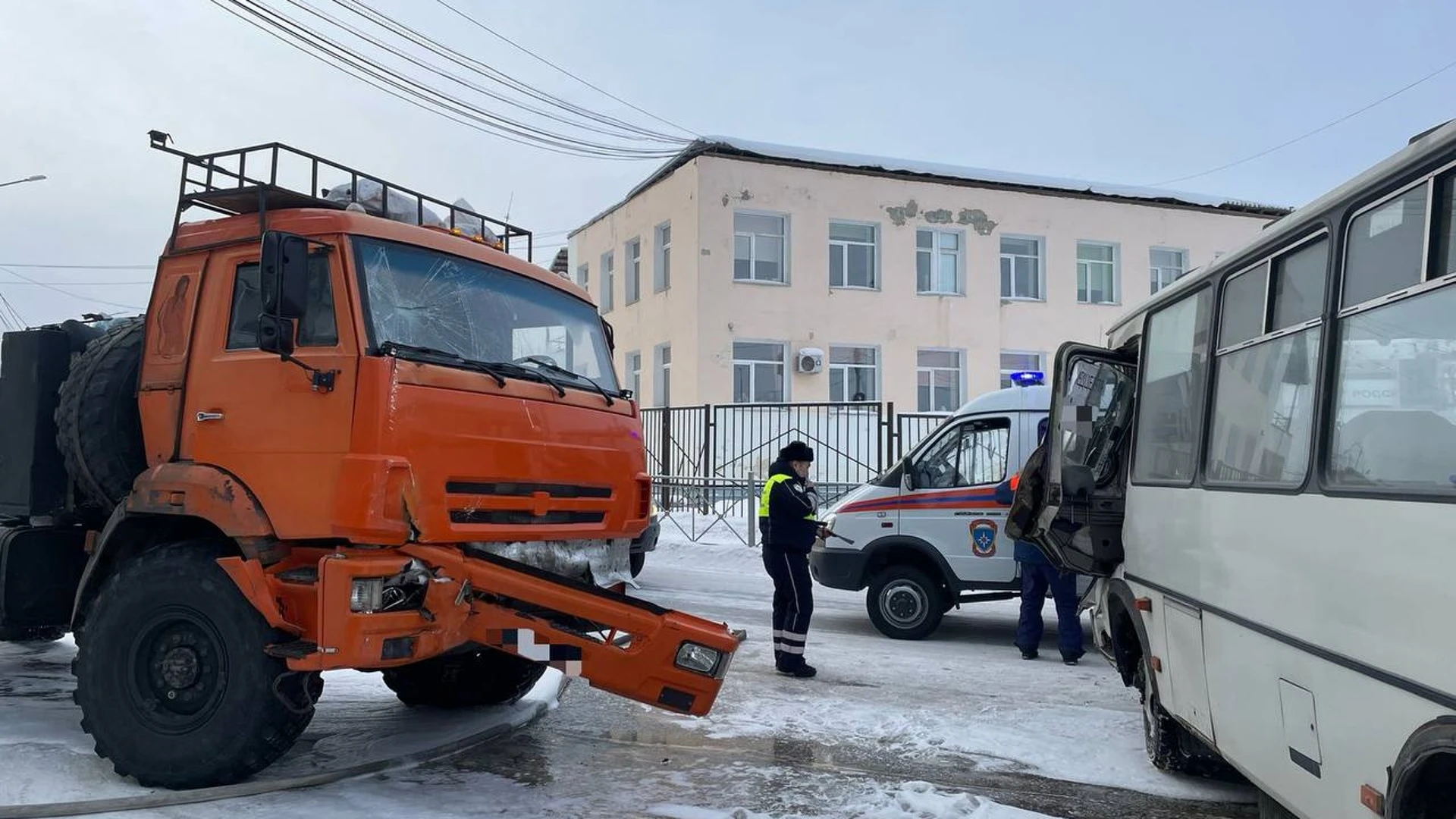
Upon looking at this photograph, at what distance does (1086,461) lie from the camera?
6.14 metres

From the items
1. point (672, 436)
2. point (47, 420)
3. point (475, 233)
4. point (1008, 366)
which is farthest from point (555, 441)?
point (1008, 366)

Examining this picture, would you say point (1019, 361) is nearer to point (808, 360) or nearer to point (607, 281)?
point (808, 360)

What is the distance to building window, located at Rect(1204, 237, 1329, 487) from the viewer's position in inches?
136

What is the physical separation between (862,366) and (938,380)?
6.17 ft

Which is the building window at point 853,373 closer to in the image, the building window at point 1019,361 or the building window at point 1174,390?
the building window at point 1019,361

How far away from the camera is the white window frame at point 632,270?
24.1 meters

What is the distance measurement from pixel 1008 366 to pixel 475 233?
18.9m

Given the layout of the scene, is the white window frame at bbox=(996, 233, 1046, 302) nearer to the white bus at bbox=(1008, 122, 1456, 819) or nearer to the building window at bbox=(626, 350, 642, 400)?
the building window at bbox=(626, 350, 642, 400)

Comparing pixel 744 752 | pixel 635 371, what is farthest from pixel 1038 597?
pixel 635 371

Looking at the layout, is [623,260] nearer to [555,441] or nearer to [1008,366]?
[1008,366]

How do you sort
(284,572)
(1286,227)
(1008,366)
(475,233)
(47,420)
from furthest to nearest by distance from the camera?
(1008,366)
(475,233)
(47,420)
(284,572)
(1286,227)

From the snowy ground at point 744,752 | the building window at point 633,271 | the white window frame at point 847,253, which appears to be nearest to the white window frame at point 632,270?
the building window at point 633,271

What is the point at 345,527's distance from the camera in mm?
4512

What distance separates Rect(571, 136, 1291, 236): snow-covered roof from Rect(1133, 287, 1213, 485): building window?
53.3 feet
